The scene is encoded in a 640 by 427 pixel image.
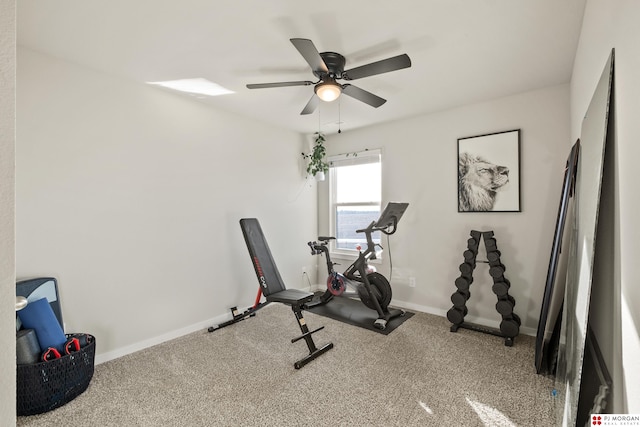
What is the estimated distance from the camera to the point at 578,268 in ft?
5.32

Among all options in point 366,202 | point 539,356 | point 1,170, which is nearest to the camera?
point 1,170

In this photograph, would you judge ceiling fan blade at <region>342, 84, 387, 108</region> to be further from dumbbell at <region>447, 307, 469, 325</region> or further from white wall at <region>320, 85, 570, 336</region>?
dumbbell at <region>447, 307, 469, 325</region>

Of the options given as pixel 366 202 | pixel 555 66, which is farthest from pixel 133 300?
pixel 555 66

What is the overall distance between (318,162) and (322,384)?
2995 millimetres

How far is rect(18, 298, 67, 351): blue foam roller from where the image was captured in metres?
2.14

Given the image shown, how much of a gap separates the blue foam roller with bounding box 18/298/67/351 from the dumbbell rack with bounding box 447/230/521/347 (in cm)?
341

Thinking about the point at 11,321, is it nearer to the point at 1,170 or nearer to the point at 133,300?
the point at 1,170

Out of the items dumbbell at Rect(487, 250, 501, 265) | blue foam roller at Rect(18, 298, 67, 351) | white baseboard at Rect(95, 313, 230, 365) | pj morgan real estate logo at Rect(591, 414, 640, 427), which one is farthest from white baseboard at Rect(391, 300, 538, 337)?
blue foam roller at Rect(18, 298, 67, 351)

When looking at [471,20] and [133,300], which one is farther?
[133,300]

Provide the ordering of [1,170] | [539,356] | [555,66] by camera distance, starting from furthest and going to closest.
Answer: [555,66], [539,356], [1,170]

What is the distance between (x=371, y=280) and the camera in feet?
12.3

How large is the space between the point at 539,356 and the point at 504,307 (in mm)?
593

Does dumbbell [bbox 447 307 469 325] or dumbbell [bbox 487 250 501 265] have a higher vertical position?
dumbbell [bbox 487 250 501 265]

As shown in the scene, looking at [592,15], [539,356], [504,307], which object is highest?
[592,15]
